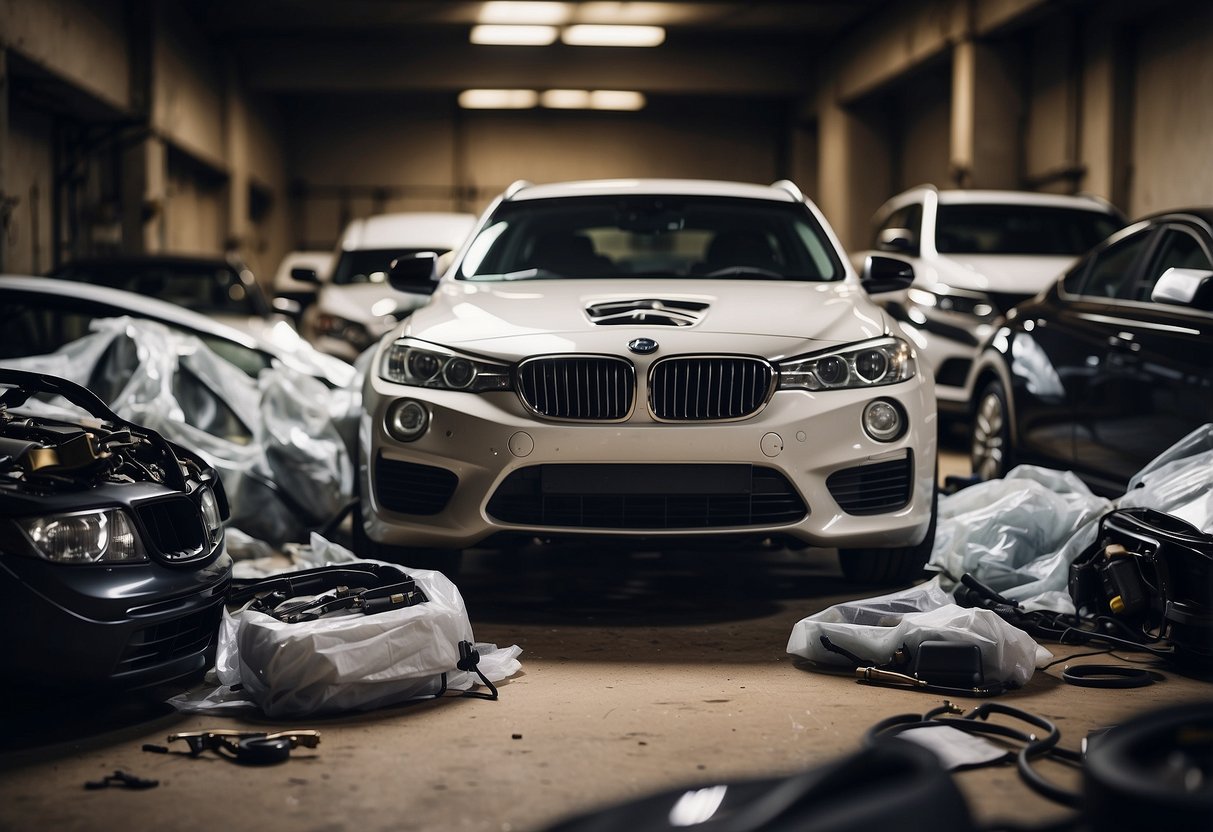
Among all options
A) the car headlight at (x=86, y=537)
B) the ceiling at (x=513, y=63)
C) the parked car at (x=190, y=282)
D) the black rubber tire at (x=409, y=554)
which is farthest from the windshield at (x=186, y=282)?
the ceiling at (x=513, y=63)

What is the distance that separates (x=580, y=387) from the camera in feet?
14.6

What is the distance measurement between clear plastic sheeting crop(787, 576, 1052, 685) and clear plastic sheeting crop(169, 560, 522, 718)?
3.33 feet

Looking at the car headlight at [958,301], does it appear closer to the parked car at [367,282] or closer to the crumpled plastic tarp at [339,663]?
the parked car at [367,282]

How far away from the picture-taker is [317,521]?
574 cm

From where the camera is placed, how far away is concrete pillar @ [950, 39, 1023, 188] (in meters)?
16.0

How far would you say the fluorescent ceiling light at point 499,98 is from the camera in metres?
24.0

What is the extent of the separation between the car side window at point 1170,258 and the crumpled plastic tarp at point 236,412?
10.8 ft

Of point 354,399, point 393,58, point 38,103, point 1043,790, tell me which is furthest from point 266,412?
point 393,58

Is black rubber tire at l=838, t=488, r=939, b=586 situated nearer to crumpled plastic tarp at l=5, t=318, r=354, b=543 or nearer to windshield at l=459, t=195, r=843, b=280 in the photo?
windshield at l=459, t=195, r=843, b=280

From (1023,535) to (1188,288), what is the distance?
1.01 meters

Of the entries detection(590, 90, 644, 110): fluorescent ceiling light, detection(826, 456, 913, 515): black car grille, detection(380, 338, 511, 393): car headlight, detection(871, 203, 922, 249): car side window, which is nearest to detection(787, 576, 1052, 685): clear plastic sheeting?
detection(826, 456, 913, 515): black car grille

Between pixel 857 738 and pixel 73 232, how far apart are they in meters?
13.9

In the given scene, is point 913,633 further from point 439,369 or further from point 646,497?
point 439,369

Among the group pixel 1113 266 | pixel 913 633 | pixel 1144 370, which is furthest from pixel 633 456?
pixel 1113 266
